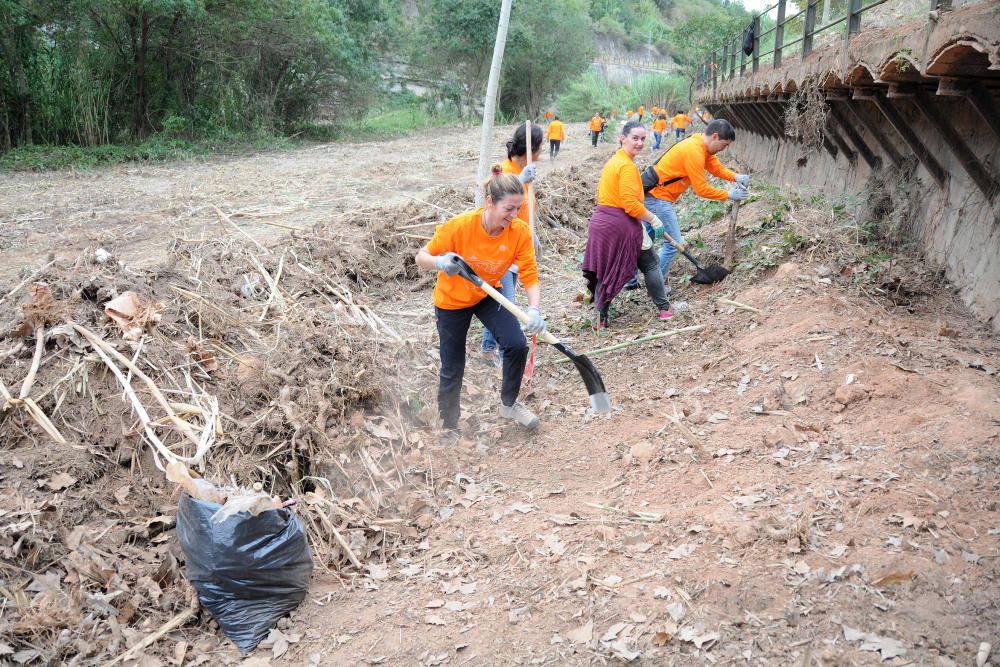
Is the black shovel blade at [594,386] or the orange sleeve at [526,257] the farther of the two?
the black shovel blade at [594,386]

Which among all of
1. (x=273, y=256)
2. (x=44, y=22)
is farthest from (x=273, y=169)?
(x=273, y=256)

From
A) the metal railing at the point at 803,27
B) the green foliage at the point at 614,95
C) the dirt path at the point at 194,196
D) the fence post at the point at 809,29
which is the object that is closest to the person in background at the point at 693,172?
the metal railing at the point at 803,27

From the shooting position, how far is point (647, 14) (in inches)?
3002

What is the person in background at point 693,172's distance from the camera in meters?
6.26

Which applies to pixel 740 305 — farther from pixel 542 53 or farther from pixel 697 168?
pixel 542 53

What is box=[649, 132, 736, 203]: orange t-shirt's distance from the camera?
6.28 meters

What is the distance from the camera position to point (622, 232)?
608cm

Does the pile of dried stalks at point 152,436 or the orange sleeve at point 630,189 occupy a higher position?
the orange sleeve at point 630,189

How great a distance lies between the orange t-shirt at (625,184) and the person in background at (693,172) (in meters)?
0.63

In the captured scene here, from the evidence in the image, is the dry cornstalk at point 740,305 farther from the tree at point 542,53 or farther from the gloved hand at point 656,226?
the tree at point 542,53

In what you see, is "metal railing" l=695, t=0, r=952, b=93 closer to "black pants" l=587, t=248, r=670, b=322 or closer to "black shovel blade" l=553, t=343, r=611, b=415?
"black pants" l=587, t=248, r=670, b=322

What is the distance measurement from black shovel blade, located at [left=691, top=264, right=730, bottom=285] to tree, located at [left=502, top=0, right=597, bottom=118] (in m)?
33.0

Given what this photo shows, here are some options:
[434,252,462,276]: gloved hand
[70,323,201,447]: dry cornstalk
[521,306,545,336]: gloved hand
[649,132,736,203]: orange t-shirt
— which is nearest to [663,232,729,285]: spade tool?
[649,132,736,203]: orange t-shirt

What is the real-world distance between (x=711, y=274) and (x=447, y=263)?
3809 mm
